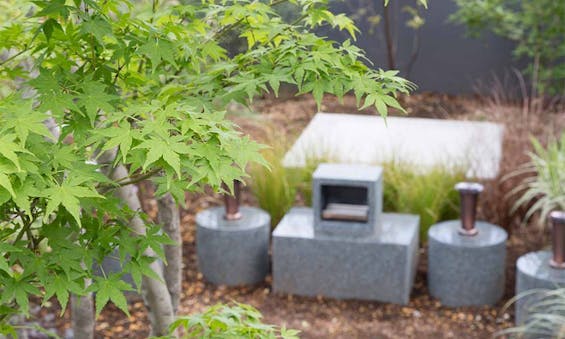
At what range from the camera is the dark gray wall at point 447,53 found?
8555mm

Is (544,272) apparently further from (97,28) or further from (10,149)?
(10,149)

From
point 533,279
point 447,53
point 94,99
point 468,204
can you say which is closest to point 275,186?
point 468,204

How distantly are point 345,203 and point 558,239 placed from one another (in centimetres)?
117

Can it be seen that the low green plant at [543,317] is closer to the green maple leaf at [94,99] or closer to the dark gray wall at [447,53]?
the green maple leaf at [94,99]

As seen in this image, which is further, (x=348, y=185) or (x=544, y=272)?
(x=348, y=185)

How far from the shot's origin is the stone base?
4496mm

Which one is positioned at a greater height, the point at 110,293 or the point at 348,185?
the point at 110,293

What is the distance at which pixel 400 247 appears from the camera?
175 inches

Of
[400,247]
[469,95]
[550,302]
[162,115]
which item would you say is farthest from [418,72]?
[162,115]

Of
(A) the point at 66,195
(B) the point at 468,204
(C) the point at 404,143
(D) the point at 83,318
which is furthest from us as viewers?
(C) the point at 404,143

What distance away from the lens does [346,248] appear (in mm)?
4535

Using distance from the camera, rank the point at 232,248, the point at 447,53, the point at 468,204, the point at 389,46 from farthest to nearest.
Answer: the point at 447,53
the point at 389,46
the point at 232,248
the point at 468,204

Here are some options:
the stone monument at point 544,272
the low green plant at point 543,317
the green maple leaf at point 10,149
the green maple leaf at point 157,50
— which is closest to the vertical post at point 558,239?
the stone monument at point 544,272

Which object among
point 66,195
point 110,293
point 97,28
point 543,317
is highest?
point 97,28
